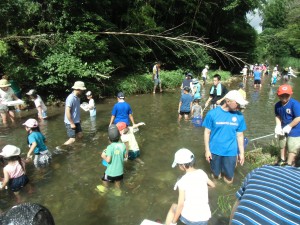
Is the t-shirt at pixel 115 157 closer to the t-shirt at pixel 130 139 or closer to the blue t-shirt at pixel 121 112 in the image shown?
the t-shirt at pixel 130 139

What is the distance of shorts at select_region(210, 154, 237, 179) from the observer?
5438 millimetres

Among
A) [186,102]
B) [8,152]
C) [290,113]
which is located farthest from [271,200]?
[186,102]

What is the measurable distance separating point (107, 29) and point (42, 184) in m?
11.1

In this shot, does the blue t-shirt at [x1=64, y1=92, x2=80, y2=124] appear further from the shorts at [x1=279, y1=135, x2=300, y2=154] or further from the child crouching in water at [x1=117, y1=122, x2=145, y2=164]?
the shorts at [x1=279, y1=135, x2=300, y2=154]

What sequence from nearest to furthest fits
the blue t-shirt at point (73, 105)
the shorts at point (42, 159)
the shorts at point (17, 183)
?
the shorts at point (17, 183), the shorts at point (42, 159), the blue t-shirt at point (73, 105)

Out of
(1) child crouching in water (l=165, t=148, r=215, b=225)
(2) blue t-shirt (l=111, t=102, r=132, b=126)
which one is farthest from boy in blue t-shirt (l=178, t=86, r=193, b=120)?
(1) child crouching in water (l=165, t=148, r=215, b=225)

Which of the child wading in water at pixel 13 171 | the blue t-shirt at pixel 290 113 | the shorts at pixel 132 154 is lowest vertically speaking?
the shorts at pixel 132 154

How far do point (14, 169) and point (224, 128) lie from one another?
13.2ft

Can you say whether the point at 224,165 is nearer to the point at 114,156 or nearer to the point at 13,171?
the point at 114,156

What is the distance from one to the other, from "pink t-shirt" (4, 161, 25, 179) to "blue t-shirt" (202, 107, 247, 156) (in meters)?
3.68

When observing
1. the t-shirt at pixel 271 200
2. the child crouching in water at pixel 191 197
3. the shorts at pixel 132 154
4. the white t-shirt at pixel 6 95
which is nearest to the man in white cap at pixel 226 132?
the child crouching in water at pixel 191 197

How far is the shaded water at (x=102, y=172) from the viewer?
5215mm

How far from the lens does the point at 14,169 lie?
17.4 ft

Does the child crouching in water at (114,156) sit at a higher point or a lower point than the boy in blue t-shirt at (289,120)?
lower
